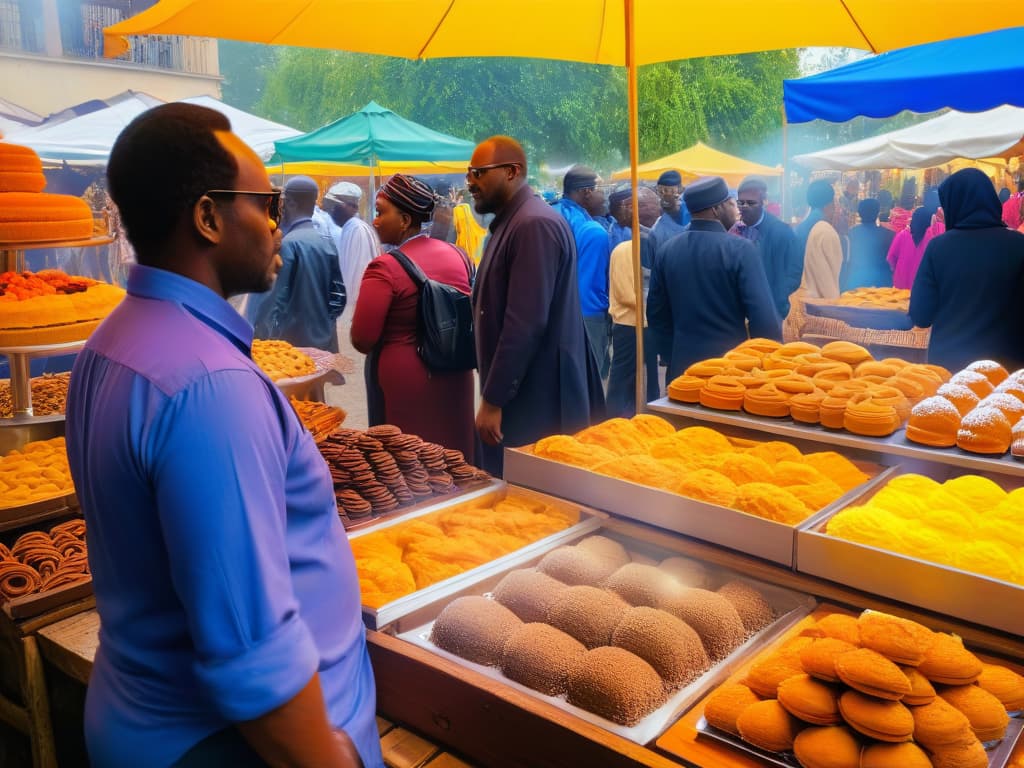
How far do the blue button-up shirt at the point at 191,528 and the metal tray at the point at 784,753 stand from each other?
67cm

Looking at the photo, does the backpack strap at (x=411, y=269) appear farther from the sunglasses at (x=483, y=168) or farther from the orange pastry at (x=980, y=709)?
the orange pastry at (x=980, y=709)

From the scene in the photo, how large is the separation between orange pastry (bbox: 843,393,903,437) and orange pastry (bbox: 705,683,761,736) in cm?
151

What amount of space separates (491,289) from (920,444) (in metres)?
1.94

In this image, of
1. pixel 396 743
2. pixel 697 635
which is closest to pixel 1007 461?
pixel 697 635

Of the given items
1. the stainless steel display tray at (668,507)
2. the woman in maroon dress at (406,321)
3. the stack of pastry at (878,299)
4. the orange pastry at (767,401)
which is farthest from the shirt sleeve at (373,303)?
the stack of pastry at (878,299)

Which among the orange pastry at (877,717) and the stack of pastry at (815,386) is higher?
the stack of pastry at (815,386)

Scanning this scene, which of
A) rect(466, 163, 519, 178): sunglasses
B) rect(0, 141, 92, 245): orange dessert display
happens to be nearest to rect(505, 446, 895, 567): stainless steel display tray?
rect(466, 163, 519, 178): sunglasses

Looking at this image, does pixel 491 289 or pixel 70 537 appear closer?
pixel 70 537

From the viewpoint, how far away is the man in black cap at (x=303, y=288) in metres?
6.18

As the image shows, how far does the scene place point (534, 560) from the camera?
7.54 ft

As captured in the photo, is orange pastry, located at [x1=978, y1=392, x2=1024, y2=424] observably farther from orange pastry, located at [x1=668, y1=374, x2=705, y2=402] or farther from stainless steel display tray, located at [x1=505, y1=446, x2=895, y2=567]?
orange pastry, located at [x1=668, y1=374, x2=705, y2=402]

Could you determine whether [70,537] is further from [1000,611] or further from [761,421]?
[1000,611]

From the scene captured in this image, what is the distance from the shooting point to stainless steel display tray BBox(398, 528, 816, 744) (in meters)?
1.60

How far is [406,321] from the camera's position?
414cm
